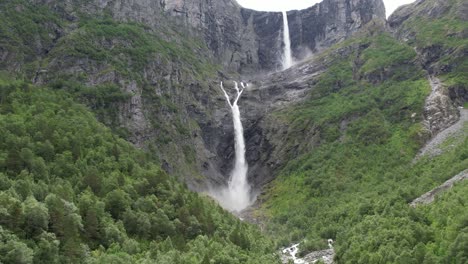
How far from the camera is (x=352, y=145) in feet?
420

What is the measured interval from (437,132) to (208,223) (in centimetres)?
6555

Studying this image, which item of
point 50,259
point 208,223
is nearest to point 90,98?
point 208,223

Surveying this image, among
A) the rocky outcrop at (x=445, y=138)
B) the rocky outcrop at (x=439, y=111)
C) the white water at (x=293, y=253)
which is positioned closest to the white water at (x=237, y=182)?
the white water at (x=293, y=253)

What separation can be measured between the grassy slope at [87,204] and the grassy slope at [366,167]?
15.3 m

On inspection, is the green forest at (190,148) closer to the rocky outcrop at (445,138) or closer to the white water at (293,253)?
the rocky outcrop at (445,138)

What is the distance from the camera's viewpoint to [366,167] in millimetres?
117062

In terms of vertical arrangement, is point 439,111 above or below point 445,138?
above

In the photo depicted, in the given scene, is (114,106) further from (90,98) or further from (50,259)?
(50,259)

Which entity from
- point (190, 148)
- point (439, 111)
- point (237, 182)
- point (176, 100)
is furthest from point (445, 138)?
point (176, 100)

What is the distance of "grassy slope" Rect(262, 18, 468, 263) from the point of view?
233 feet

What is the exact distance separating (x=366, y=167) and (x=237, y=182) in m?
39.3

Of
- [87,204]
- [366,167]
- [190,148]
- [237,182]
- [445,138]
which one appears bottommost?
[87,204]

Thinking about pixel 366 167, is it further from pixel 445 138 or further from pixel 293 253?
pixel 293 253

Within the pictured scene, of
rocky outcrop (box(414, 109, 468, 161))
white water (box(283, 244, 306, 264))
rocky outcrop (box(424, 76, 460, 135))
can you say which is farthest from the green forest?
white water (box(283, 244, 306, 264))
